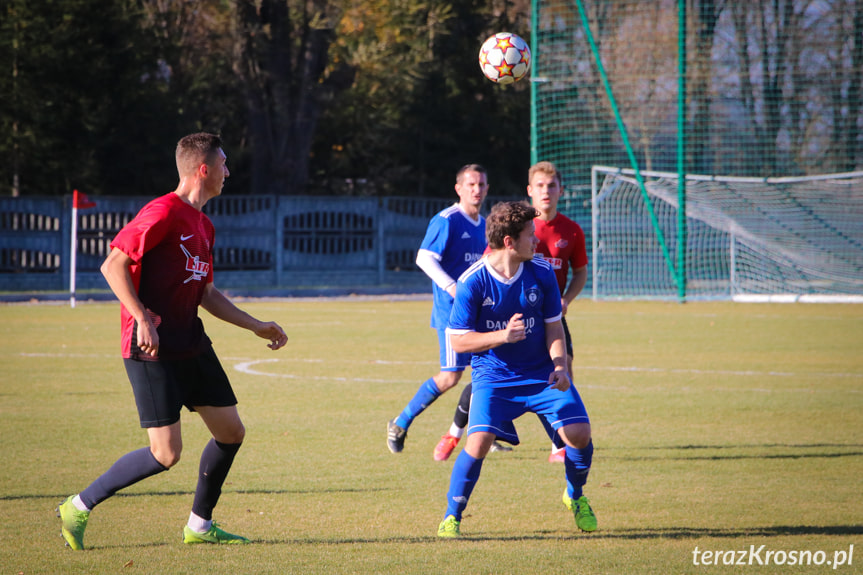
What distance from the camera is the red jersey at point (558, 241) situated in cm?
788

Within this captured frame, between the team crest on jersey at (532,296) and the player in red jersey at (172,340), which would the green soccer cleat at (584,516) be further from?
the player in red jersey at (172,340)

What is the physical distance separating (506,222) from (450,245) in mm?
2791

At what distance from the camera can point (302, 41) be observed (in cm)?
3173

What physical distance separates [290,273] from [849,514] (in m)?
24.4

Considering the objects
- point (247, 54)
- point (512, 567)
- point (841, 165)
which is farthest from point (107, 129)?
point (512, 567)

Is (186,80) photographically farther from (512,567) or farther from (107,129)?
(512,567)

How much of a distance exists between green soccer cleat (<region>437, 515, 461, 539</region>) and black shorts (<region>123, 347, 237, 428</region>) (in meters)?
1.35

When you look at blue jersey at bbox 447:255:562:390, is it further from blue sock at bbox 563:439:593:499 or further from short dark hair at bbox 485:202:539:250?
blue sock at bbox 563:439:593:499

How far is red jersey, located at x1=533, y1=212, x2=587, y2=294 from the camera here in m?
7.88

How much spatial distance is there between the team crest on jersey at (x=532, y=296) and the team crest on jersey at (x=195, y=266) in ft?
5.44

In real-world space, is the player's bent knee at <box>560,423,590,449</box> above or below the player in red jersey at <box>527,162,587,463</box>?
below

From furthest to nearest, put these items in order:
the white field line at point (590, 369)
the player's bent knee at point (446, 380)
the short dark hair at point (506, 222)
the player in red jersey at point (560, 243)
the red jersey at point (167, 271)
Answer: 1. the white field line at point (590, 369)
2. the player's bent knee at point (446, 380)
3. the player in red jersey at point (560, 243)
4. the short dark hair at point (506, 222)
5. the red jersey at point (167, 271)

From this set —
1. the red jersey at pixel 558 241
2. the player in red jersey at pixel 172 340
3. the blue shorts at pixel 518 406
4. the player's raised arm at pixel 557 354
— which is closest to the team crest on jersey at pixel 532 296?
the player's raised arm at pixel 557 354

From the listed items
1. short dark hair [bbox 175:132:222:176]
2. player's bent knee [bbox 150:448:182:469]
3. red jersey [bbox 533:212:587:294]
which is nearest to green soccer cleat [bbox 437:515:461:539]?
player's bent knee [bbox 150:448:182:469]
